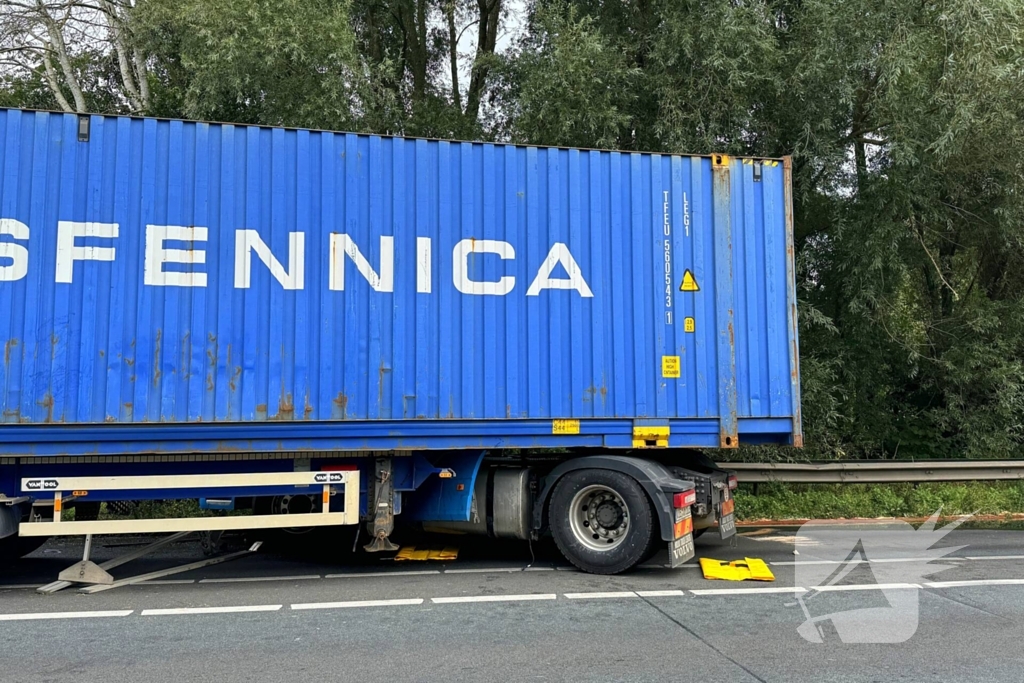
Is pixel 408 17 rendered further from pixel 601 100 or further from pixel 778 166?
pixel 778 166

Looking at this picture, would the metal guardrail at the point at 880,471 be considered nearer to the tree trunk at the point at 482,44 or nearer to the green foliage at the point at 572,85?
the green foliage at the point at 572,85

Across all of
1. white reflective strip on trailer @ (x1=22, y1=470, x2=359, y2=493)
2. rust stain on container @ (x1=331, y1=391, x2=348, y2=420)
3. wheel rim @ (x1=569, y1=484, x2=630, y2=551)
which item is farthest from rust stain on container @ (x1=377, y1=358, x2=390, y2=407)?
wheel rim @ (x1=569, y1=484, x2=630, y2=551)

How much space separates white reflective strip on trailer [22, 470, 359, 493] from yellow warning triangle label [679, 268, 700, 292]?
339 cm

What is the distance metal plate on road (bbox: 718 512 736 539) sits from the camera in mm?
6957

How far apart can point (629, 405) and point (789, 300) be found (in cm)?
185

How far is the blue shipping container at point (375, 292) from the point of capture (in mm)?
5895

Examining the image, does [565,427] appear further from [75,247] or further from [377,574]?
[75,247]

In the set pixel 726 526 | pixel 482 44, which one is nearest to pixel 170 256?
pixel 726 526

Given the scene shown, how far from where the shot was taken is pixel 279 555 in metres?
7.44

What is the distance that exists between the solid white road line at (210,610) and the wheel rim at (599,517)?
2.59 metres

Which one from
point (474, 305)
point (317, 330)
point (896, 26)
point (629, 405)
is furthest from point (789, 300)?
point (896, 26)

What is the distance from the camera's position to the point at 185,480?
6.09 meters

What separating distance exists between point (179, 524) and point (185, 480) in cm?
35

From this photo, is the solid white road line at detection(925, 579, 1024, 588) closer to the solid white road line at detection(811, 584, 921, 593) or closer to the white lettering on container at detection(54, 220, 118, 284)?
the solid white road line at detection(811, 584, 921, 593)
